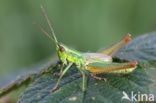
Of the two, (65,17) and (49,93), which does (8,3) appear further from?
(49,93)

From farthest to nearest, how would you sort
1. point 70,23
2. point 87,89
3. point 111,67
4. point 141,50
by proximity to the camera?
point 70,23
point 141,50
point 111,67
point 87,89

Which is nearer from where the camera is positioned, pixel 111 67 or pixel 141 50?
pixel 111 67

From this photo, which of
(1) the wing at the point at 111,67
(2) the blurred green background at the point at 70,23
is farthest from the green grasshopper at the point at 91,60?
(2) the blurred green background at the point at 70,23

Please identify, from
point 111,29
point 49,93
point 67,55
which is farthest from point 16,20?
point 49,93

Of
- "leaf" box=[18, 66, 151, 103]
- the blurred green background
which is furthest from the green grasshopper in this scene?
the blurred green background

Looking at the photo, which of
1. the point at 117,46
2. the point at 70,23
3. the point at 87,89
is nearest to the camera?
the point at 87,89

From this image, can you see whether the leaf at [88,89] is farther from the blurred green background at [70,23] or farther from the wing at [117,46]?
the blurred green background at [70,23]

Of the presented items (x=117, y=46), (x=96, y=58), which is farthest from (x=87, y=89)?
(x=117, y=46)

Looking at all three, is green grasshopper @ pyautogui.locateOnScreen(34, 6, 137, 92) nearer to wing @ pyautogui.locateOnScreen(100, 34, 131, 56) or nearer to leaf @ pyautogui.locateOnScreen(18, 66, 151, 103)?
wing @ pyautogui.locateOnScreen(100, 34, 131, 56)

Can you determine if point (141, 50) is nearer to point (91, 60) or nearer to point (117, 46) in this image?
point (117, 46)
